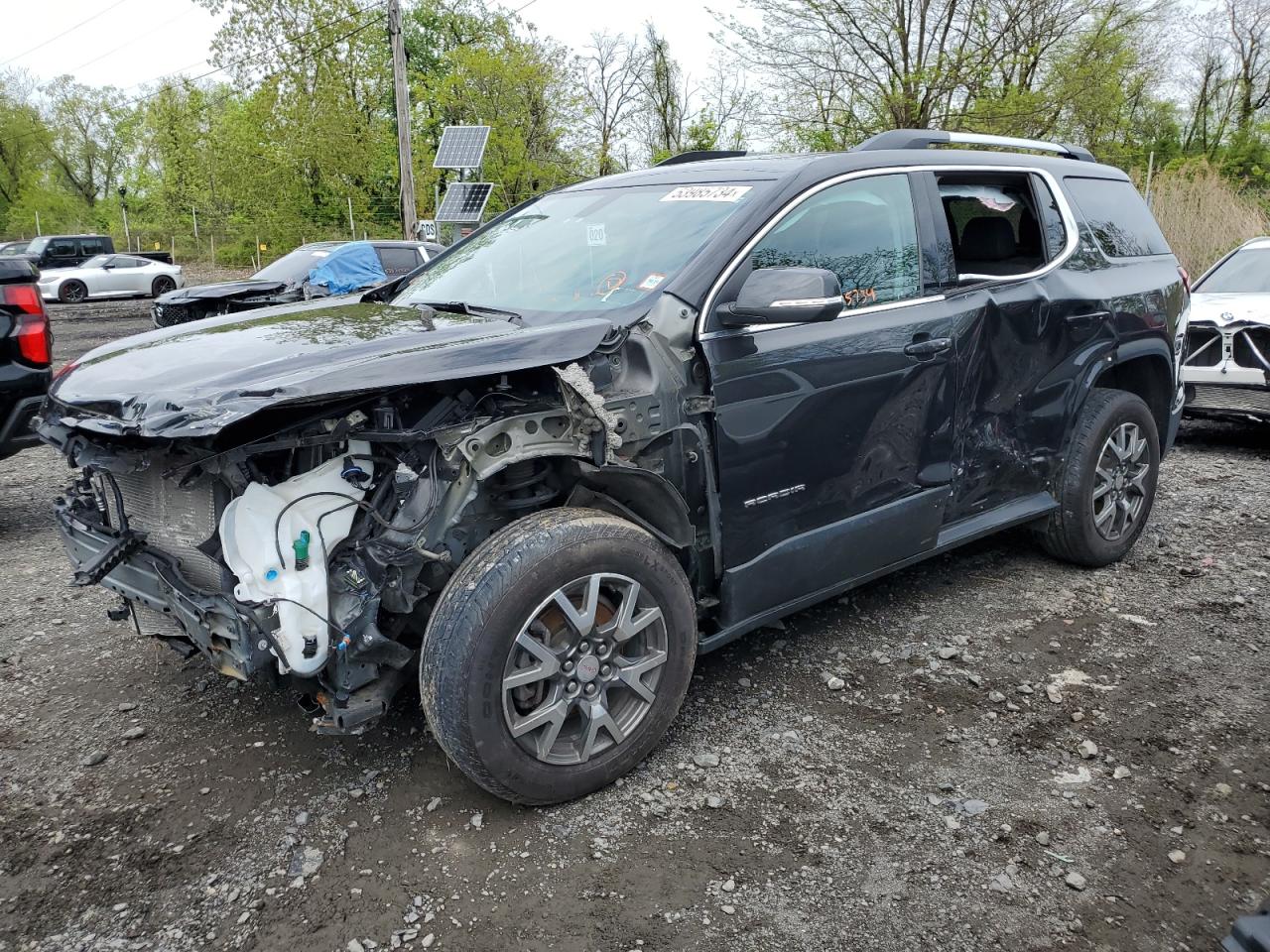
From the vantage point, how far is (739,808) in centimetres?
285

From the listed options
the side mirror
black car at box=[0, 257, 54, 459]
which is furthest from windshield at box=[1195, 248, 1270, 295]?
black car at box=[0, 257, 54, 459]

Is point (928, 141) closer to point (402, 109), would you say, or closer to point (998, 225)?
point (998, 225)

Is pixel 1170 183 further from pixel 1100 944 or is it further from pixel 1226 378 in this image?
pixel 1100 944

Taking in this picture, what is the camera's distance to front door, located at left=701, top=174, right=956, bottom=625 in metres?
3.13

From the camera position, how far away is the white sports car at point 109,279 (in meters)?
24.7

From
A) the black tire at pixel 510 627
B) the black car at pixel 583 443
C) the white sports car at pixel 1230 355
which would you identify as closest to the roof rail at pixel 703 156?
the black car at pixel 583 443

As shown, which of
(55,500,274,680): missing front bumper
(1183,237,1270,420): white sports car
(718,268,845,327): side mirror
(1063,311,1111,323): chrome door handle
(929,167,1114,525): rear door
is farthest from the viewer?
(1183,237,1270,420): white sports car

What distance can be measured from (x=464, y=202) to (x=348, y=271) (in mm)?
3527

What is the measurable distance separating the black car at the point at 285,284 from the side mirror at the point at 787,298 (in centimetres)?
558

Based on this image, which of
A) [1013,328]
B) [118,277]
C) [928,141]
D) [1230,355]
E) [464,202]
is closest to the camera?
[1013,328]

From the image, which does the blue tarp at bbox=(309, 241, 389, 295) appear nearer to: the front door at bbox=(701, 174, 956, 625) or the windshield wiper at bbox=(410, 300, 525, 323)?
the windshield wiper at bbox=(410, 300, 525, 323)

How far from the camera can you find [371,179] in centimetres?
3353

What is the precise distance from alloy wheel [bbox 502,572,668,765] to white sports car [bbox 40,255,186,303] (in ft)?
86.6

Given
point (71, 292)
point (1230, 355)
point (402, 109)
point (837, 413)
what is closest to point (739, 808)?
point (837, 413)
